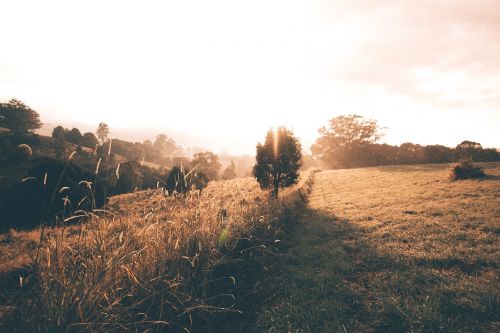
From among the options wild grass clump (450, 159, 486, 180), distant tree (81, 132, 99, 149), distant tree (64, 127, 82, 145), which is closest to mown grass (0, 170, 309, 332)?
wild grass clump (450, 159, 486, 180)

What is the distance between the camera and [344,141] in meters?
66.6

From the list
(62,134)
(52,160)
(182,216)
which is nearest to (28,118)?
(62,134)

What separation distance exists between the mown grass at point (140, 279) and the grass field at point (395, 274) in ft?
2.90

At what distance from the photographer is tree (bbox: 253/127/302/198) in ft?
64.1

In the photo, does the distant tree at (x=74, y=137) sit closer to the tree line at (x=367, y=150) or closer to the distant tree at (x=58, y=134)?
the distant tree at (x=58, y=134)

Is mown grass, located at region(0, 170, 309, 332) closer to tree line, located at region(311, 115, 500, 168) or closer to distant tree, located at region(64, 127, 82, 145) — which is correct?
tree line, located at region(311, 115, 500, 168)

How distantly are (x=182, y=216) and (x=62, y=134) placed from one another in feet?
287

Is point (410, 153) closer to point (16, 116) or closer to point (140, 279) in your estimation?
point (140, 279)

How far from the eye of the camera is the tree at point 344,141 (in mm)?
60031

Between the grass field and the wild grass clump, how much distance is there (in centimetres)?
772

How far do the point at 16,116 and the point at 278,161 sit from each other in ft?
274

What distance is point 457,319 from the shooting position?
4.32 m

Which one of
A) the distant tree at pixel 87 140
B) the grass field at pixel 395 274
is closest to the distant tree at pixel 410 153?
the grass field at pixel 395 274

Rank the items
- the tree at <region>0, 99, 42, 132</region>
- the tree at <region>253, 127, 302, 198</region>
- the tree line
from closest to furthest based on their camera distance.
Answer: the tree at <region>253, 127, 302, 198</region>
the tree line
the tree at <region>0, 99, 42, 132</region>
